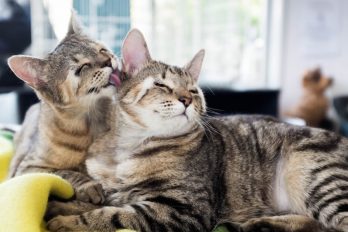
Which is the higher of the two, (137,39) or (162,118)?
(137,39)

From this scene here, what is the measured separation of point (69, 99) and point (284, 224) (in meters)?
0.76

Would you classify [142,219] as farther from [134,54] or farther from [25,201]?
[134,54]

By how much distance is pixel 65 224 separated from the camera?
3.12 feet

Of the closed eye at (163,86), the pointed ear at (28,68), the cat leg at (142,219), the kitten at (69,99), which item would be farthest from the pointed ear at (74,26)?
the cat leg at (142,219)

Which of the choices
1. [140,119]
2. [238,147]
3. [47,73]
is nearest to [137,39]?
[140,119]

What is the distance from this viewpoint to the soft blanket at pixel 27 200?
0.85m

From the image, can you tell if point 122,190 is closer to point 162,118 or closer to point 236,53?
point 162,118

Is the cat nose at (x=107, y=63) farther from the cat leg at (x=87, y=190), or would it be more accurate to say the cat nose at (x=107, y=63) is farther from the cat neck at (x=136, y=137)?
the cat leg at (x=87, y=190)

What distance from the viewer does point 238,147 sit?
1.35m

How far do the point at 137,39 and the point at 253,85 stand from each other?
3009 mm

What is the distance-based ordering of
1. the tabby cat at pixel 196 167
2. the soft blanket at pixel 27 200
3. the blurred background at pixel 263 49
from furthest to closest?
the blurred background at pixel 263 49 → the tabby cat at pixel 196 167 → the soft blanket at pixel 27 200

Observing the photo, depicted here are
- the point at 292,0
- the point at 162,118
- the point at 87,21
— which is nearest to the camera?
the point at 162,118

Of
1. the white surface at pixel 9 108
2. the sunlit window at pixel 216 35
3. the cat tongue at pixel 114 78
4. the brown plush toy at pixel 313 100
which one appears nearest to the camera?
the cat tongue at pixel 114 78

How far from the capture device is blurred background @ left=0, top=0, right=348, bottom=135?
11.5 feet
